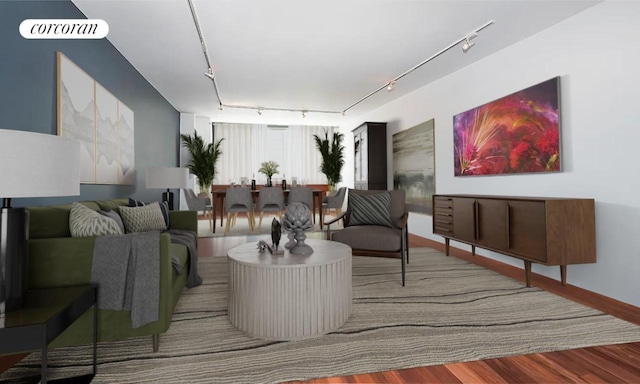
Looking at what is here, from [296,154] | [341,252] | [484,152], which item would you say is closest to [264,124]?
[296,154]

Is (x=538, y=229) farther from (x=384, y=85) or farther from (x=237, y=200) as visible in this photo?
(x=237, y=200)

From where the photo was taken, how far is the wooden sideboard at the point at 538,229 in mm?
2652

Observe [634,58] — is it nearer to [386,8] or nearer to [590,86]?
[590,86]

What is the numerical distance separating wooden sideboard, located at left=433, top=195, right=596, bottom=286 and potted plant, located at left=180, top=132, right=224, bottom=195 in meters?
6.56

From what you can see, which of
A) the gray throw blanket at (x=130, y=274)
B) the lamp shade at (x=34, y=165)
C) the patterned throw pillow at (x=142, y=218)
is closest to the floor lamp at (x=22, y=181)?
the lamp shade at (x=34, y=165)

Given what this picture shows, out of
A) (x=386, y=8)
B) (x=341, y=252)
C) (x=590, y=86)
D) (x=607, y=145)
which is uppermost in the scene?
(x=386, y=8)

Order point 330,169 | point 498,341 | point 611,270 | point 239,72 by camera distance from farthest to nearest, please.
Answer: point 330,169
point 239,72
point 611,270
point 498,341

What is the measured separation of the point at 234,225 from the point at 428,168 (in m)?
4.41

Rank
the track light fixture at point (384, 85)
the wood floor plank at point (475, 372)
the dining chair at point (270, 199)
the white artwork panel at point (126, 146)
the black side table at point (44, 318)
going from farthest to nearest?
the dining chair at point (270, 199) < the white artwork panel at point (126, 146) < the track light fixture at point (384, 85) < the wood floor plank at point (475, 372) < the black side table at point (44, 318)

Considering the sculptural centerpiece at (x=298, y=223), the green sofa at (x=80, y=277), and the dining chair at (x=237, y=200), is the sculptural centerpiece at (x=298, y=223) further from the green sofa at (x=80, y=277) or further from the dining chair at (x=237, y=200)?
the dining chair at (x=237, y=200)

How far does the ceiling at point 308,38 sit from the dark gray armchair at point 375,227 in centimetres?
188

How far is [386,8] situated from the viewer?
9.98ft

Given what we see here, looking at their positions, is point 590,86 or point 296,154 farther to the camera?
point 296,154

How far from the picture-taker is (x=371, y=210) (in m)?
3.56
